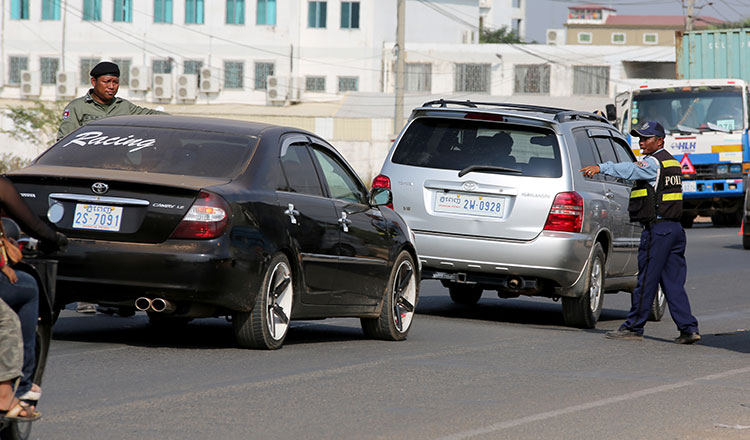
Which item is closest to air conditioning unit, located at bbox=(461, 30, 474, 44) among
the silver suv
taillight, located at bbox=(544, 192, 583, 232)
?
the silver suv

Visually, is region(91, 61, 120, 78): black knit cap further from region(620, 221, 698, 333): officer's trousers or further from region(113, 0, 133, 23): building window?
region(113, 0, 133, 23): building window

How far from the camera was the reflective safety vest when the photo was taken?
438 inches

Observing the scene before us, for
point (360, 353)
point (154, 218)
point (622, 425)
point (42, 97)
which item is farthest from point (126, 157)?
point (42, 97)

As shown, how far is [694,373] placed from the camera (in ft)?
30.2

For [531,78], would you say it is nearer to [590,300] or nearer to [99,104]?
[590,300]

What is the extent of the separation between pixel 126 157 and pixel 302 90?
5718 cm

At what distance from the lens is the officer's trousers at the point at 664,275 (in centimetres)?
1114

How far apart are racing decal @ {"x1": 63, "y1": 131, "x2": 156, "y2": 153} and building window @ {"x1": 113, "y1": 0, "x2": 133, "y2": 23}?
2329 inches

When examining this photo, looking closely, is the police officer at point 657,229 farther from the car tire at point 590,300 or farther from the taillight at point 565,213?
the car tire at point 590,300

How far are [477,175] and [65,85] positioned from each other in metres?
56.6

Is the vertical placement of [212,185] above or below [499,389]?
above

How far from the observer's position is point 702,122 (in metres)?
28.7

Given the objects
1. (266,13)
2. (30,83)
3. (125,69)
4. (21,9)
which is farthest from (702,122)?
(21,9)

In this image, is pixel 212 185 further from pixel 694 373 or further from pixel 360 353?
pixel 694 373
